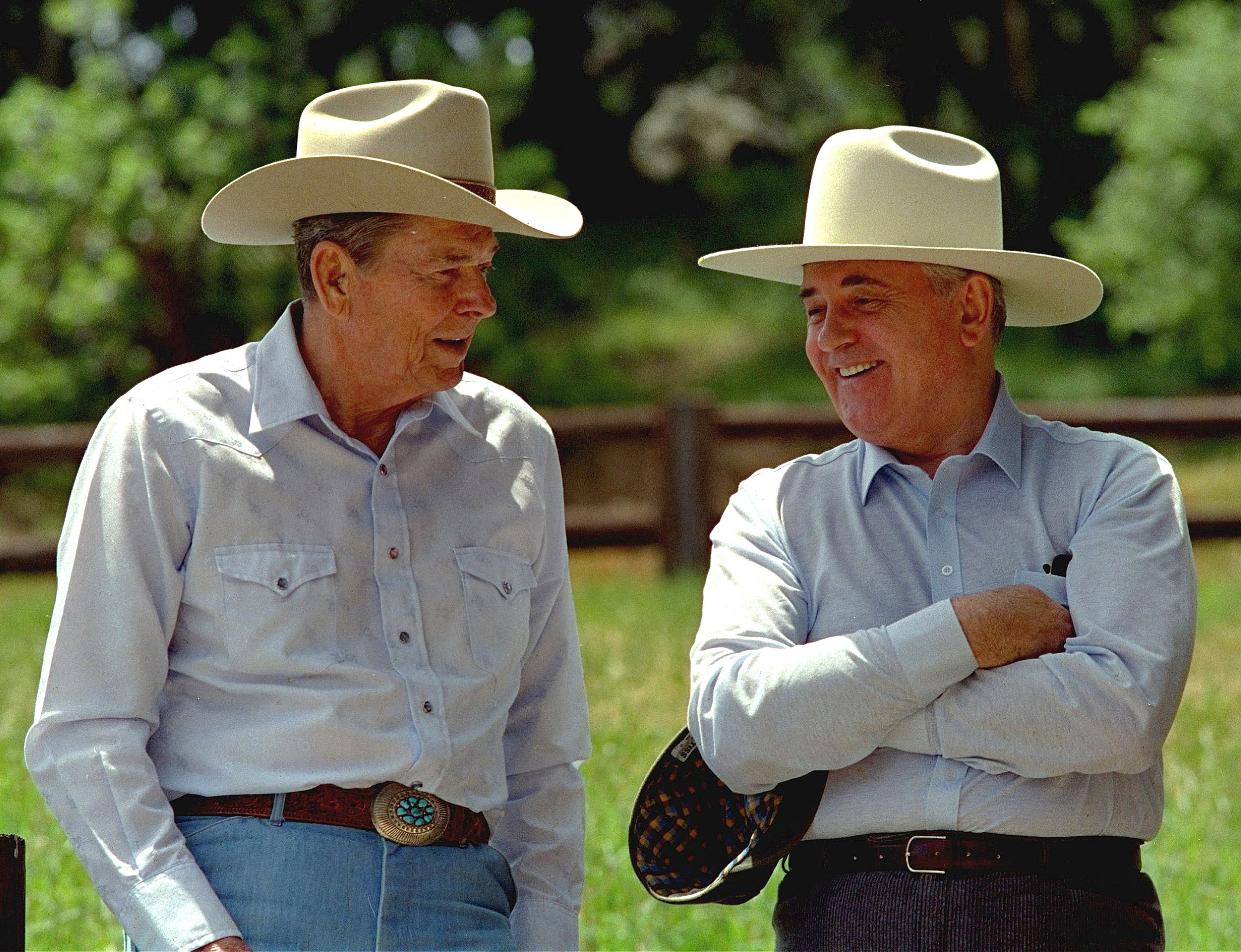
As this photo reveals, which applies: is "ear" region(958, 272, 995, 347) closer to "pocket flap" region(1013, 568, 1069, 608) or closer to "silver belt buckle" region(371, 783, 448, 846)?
"pocket flap" region(1013, 568, 1069, 608)

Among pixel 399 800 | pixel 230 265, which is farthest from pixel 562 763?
pixel 230 265

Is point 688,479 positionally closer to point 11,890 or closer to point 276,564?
point 276,564

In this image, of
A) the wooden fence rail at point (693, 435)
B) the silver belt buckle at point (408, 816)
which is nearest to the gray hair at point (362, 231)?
the silver belt buckle at point (408, 816)

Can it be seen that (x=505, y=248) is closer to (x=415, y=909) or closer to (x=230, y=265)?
(x=230, y=265)

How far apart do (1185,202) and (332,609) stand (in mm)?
9837

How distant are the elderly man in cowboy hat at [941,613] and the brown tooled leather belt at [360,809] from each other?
44cm

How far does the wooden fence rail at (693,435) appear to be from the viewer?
929 cm

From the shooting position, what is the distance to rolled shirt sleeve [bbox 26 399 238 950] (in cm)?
232

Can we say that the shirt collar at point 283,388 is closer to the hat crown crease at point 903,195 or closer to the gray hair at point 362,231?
the gray hair at point 362,231

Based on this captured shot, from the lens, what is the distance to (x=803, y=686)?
233 centimetres

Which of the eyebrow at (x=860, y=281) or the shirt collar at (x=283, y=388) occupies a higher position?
the eyebrow at (x=860, y=281)

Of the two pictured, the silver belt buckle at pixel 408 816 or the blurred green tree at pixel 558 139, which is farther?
the blurred green tree at pixel 558 139

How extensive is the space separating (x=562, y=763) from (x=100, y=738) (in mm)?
828

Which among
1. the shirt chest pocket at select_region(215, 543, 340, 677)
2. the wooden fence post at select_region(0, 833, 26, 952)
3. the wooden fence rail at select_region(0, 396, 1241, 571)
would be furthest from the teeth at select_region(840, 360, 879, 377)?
the wooden fence rail at select_region(0, 396, 1241, 571)
